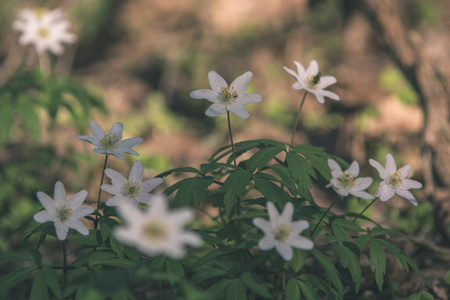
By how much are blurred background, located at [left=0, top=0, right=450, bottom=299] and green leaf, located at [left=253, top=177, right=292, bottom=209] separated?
0.73 metres

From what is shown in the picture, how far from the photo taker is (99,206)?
1.78 metres

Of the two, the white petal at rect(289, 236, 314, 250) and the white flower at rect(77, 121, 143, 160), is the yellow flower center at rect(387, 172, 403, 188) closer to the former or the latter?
the white petal at rect(289, 236, 314, 250)

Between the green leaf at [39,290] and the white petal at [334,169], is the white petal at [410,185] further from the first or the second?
the green leaf at [39,290]

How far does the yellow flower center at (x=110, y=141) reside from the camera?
172cm

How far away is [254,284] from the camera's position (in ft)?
4.31

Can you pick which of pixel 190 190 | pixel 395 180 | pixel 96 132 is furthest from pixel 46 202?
pixel 395 180

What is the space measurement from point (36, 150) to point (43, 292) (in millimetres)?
2198

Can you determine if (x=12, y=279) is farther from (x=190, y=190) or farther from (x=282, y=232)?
(x=282, y=232)

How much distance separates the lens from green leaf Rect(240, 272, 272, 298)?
129cm

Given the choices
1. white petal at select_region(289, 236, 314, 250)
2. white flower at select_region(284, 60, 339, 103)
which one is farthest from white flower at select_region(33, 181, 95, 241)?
white flower at select_region(284, 60, 339, 103)

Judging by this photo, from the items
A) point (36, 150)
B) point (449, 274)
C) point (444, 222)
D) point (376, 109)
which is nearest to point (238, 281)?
point (449, 274)

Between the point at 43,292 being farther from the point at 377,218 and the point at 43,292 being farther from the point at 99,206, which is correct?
the point at 377,218

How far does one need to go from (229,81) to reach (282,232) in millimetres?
4640

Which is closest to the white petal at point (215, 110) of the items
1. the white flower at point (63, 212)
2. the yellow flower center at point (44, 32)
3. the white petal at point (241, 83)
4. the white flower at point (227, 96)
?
the white flower at point (227, 96)
